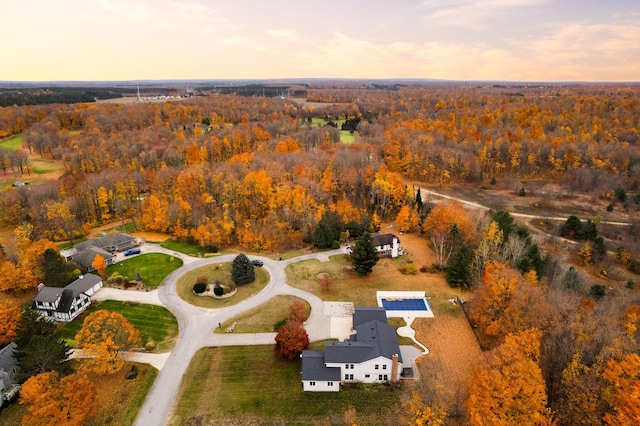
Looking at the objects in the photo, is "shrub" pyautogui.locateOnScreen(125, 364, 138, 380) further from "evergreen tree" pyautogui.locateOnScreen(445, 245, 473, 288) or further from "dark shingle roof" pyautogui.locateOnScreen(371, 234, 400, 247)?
"evergreen tree" pyautogui.locateOnScreen(445, 245, 473, 288)

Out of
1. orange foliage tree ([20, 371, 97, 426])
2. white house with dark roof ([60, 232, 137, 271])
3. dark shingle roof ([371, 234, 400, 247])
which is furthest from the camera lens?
dark shingle roof ([371, 234, 400, 247])

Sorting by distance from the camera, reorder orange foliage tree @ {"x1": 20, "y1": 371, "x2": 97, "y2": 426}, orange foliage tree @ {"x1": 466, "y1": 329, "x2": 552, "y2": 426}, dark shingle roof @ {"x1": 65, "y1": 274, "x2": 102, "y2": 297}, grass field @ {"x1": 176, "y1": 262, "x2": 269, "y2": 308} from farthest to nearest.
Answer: grass field @ {"x1": 176, "y1": 262, "x2": 269, "y2": 308} < dark shingle roof @ {"x1": 65, "y1": 274, "x2": 102, "y2": 297} < orange foliage tree @ {"x1": 20, "y1": 371, "x2": 97, "y2": 426} < orange foliage tree @ {"x1": 466, "y1": 329, "x2": 552, "y2": 426}

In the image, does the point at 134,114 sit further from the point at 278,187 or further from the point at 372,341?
the point at 372,341

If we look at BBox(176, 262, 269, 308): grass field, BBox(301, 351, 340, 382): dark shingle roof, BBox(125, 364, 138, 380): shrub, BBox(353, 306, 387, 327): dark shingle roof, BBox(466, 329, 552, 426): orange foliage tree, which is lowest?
BBox(125, 364, 138, 380): shrub

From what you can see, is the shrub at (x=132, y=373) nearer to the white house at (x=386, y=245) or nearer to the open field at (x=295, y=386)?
the open field at (x=295, y=386)

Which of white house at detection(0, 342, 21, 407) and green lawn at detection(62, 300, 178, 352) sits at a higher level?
white house at detection(0, 342, 21, 407)

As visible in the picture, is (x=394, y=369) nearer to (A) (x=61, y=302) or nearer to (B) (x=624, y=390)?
(B) (x=624, y=390)

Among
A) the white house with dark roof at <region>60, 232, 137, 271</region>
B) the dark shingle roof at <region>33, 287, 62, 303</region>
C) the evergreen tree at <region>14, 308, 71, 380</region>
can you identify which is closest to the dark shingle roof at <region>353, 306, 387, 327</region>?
the evergreen tree at <region>14, 308, 71, 380</region>
